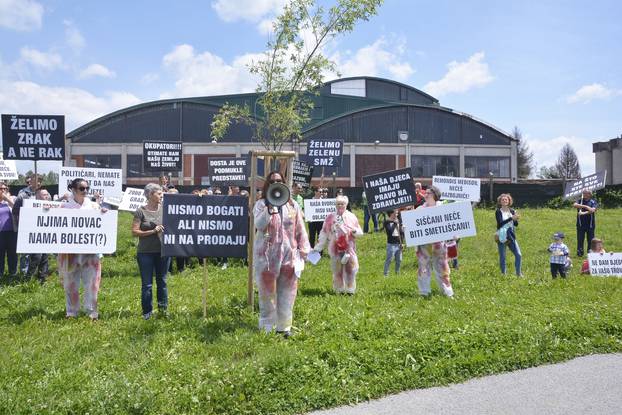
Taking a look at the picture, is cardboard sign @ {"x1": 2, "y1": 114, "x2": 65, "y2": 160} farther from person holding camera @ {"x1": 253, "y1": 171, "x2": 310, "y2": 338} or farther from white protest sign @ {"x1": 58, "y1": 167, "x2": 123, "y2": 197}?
person holding camera @ {"x1": 253, "y1": 171, "x2": 310, "y2": 338}

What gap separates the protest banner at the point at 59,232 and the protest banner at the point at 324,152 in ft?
41.4

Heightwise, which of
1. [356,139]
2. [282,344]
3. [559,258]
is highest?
[356,139]

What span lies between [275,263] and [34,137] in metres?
7.88

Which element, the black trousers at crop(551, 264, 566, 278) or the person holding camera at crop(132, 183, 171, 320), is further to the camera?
the black trousers at crop(551, 264, 566, 278)

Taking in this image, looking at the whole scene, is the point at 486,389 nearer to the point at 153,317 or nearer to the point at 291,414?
the point at 291,414

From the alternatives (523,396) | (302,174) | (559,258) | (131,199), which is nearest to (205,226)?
(523,396)

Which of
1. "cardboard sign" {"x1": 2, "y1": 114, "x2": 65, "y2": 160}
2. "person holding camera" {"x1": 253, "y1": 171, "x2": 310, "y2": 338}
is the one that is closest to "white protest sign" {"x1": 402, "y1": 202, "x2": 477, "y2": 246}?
"person holding camera" {"x1": 253, "y1": 171, "x2": 310, "y2": 338}

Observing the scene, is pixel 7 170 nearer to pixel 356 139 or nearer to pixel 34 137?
pixel 34 137

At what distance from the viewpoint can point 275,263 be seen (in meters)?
7.04

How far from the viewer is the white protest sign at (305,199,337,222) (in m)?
14.8

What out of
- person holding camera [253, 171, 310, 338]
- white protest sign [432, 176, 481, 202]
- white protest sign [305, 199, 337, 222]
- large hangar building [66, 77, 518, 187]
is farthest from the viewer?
large hangar building [66, 77, 518, 187]

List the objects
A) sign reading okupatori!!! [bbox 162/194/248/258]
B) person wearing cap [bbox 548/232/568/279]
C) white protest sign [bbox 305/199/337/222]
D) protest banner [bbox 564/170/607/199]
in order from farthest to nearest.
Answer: protest banner [bbox 564/170/607/199]
white protest sign [bbox 305/199/337/222]
person wearing cap [bbox 548/232/568/279]
sign reading okupatori!!! [bbox 162/194/248/258]

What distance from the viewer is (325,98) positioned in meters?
58.6

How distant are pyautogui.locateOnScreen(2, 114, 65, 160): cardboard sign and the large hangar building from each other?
36889 millimetres
